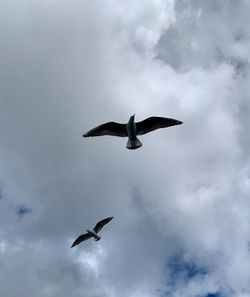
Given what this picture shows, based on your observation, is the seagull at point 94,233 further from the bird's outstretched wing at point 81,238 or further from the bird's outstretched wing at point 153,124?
the bird's outstretched wing at point 153,124

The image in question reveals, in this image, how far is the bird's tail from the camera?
4535cm

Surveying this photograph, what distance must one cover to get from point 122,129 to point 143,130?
5.78 ft

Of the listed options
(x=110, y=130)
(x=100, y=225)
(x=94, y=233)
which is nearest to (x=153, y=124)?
(x=110, y=130)

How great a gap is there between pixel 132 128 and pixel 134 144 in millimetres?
1391

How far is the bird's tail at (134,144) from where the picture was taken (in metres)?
45.3

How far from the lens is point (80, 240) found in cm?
8144

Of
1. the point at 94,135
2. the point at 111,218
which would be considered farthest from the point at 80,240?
the point at 94,135

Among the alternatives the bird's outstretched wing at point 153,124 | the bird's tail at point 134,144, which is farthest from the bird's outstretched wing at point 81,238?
the bird's tail at point 134,144

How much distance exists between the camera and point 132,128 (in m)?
46.1

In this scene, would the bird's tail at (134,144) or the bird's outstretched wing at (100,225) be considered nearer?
the bird's tail at (134,144)

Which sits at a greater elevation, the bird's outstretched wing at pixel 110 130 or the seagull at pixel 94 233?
the seagull at pixel 94 233

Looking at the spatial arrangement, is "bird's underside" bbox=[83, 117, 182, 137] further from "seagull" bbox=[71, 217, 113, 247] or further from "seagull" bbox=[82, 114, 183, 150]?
"seagull" bbox=[71, 217, 113, 247]

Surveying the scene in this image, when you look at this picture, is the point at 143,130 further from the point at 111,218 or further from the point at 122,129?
the point at 111,218

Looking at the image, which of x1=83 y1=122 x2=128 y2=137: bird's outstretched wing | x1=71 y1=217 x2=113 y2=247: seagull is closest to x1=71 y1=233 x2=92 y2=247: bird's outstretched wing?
x1=71 y1=217 x2=113 y2=247: seagull
